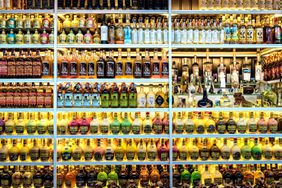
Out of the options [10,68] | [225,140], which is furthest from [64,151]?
[225,140]

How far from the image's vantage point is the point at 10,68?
447 centimetres

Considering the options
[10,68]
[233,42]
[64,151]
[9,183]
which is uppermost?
[233,42]

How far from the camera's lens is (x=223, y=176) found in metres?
4.59

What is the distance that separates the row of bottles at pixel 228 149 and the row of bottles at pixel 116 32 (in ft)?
4.24

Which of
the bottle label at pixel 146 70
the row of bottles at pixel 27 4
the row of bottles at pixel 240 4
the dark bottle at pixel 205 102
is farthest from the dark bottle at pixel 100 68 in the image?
the row of bottles at pixel 240 4

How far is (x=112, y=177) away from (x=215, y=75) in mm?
1806

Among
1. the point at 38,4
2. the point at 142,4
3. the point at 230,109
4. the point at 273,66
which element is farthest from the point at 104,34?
the point at 273,66

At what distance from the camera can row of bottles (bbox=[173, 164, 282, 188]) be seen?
450 centimetres

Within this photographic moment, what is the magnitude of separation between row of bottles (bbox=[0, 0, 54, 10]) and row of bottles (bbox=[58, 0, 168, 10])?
14cm

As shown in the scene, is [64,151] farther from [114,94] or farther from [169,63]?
[169,63]

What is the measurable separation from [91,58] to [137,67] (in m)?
0.58

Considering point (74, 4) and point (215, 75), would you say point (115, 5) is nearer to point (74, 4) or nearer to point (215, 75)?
point (74, 4)

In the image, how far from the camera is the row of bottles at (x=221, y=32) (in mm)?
4523

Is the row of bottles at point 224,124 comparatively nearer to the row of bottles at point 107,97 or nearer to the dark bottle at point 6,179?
the row of bottles at point 107,97
